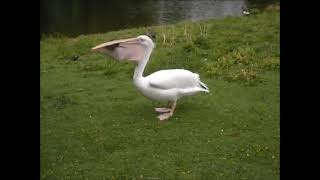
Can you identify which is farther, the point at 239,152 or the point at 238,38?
the point at 238,38

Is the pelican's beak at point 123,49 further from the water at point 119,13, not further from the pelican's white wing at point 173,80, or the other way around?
the water at point 119,13

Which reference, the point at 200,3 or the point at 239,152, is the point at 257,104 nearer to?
the point at 239,152

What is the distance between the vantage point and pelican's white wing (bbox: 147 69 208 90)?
7188 mm

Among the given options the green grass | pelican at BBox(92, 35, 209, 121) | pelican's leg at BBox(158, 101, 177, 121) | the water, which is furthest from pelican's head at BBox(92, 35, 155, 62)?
the water

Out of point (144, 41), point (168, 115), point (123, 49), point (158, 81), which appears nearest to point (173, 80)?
point (158, 81)

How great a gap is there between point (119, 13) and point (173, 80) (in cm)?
1896

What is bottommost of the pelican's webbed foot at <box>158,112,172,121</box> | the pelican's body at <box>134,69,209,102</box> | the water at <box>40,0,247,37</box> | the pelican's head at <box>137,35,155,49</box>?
the water at <box>40,0,247,37</box>

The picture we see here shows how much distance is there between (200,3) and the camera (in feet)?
93.7

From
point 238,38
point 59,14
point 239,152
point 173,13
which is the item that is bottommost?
point 59,14

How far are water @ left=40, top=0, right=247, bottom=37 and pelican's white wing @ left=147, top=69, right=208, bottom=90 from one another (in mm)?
13267

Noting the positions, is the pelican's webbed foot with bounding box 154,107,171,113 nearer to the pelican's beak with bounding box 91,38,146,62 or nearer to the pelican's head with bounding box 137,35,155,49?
the pelican's beak with bounding box 91,38,146,62

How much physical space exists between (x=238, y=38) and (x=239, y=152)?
714 cm

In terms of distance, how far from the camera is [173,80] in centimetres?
731
